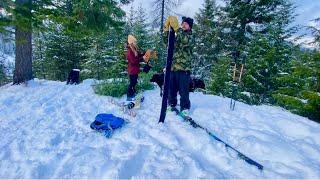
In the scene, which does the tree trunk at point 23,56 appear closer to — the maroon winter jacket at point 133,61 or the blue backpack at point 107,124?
the maroon winter jacket at point 133,61

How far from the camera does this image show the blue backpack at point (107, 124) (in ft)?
20.4

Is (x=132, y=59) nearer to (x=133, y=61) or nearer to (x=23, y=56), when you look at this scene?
(x=133, y=61)

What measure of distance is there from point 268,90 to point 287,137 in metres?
14.4

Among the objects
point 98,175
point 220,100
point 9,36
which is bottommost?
A: point 98,175

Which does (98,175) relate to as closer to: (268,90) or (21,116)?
(21,116)

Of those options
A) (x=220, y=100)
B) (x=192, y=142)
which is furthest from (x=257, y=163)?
(x=220, y=100)

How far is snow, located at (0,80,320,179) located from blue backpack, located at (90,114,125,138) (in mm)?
139

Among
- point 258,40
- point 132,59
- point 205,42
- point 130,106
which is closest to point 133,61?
point 132,59

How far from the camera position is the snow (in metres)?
4.67

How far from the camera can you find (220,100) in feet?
32.8

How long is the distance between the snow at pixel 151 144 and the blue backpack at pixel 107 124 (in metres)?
0.14

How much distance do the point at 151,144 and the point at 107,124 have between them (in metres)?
1.22

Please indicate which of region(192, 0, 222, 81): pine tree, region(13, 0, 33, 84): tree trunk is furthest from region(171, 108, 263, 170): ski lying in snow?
region(192, 0, 222, 81): pine tree

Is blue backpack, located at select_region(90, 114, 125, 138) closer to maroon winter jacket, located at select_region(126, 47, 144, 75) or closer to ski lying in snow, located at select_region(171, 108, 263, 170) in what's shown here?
ski lying in snow, located at select_region(171, 108, 263, 170)
